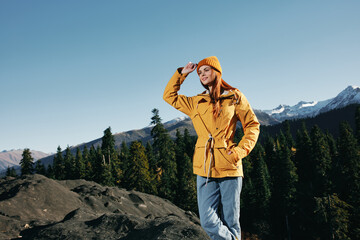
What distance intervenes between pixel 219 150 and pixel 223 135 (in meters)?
0.23

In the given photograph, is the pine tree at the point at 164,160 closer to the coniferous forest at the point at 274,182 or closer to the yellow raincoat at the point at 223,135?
the coniferous forest at the point at 274,182

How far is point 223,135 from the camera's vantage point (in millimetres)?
3912

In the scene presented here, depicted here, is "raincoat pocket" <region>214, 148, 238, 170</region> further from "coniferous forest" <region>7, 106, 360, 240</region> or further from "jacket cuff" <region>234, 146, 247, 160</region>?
"coniferous forest" <region>7, 106, 360, 240</region>

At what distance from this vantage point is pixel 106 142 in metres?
58.0

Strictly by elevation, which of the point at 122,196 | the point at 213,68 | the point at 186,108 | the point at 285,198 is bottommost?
the point at 285,198

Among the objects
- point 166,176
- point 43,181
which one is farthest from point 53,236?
point 166,176

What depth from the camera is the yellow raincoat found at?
12.5 ft

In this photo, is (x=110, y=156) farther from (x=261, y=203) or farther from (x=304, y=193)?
(x=304, y=193)

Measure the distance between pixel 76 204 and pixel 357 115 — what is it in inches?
2549

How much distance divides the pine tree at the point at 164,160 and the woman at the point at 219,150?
41.0 metres

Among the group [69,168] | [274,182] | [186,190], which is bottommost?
[274,182]

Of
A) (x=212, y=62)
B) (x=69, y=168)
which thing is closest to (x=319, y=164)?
(x=212, y=62)

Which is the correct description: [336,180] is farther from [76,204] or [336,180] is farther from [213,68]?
[213,68]

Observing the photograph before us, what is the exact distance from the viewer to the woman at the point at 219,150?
380cm
